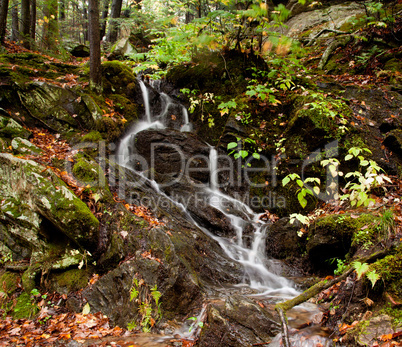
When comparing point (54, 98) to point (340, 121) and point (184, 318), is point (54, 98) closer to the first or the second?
point (184, 318)

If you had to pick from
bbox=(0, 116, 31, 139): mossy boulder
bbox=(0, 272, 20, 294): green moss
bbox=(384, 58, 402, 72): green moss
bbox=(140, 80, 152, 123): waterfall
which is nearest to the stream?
bbox=(140, 80, 152, 123): waterfall

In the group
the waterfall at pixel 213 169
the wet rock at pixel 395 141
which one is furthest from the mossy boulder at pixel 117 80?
the wet rock at pixel 395 141

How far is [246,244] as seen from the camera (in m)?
5.72

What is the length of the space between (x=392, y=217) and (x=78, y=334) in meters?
4.42

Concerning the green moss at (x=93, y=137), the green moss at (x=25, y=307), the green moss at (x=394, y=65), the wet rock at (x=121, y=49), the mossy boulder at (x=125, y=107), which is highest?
the wet rock at (x=121, y=49)

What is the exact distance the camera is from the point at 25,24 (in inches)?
403

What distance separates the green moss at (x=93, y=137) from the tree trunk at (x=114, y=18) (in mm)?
10439

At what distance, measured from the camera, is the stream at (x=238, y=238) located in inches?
120

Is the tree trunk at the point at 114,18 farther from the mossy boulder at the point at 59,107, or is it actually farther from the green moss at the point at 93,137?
the green moss at the point at 93,137

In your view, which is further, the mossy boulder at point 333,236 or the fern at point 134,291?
the mossy boulder at point 333,236

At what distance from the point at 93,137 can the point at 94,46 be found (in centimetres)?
267

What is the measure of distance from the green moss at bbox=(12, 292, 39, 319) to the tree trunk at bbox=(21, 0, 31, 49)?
35.4ft

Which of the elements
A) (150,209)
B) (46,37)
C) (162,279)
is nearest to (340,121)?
(150,209)

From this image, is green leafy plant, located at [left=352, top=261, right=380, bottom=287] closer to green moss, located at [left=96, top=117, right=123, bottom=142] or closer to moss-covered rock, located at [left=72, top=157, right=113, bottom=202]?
moss-covered rock, located at [left=72, top=157, right=113, bottom=202]
